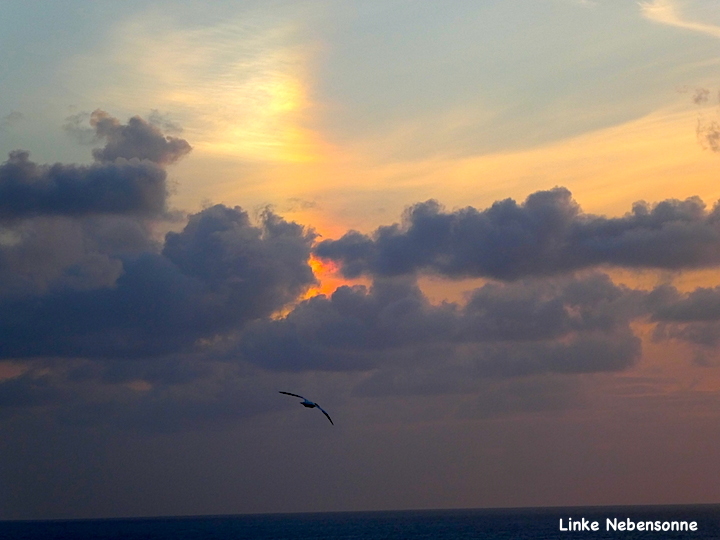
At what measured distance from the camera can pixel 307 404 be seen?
102250 mm
